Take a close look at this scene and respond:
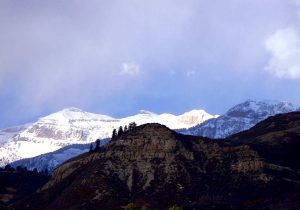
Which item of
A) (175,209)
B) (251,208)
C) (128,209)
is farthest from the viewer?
(251,208)

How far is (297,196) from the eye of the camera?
197 metres

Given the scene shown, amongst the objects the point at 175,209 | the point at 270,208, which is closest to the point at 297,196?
the point at 270,208

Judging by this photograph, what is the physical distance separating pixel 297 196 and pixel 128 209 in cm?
6220

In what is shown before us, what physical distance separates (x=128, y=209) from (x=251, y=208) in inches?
1815

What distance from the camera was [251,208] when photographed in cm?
19638

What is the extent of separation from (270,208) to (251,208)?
948cm

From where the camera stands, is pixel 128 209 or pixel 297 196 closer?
pixel 128 209

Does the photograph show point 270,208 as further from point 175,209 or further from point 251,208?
point 175,209

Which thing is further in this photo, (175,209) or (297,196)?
(297,196)

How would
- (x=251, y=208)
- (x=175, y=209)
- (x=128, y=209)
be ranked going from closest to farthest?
1. (x=175, y=209)
2. (x=128, y=209)
3. (x=251, y=208)

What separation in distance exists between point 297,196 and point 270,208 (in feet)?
48.5

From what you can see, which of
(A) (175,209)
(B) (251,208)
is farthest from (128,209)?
(B) (251,208)

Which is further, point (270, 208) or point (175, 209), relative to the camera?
point (270, 208)

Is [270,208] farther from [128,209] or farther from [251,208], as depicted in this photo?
[128,209]
